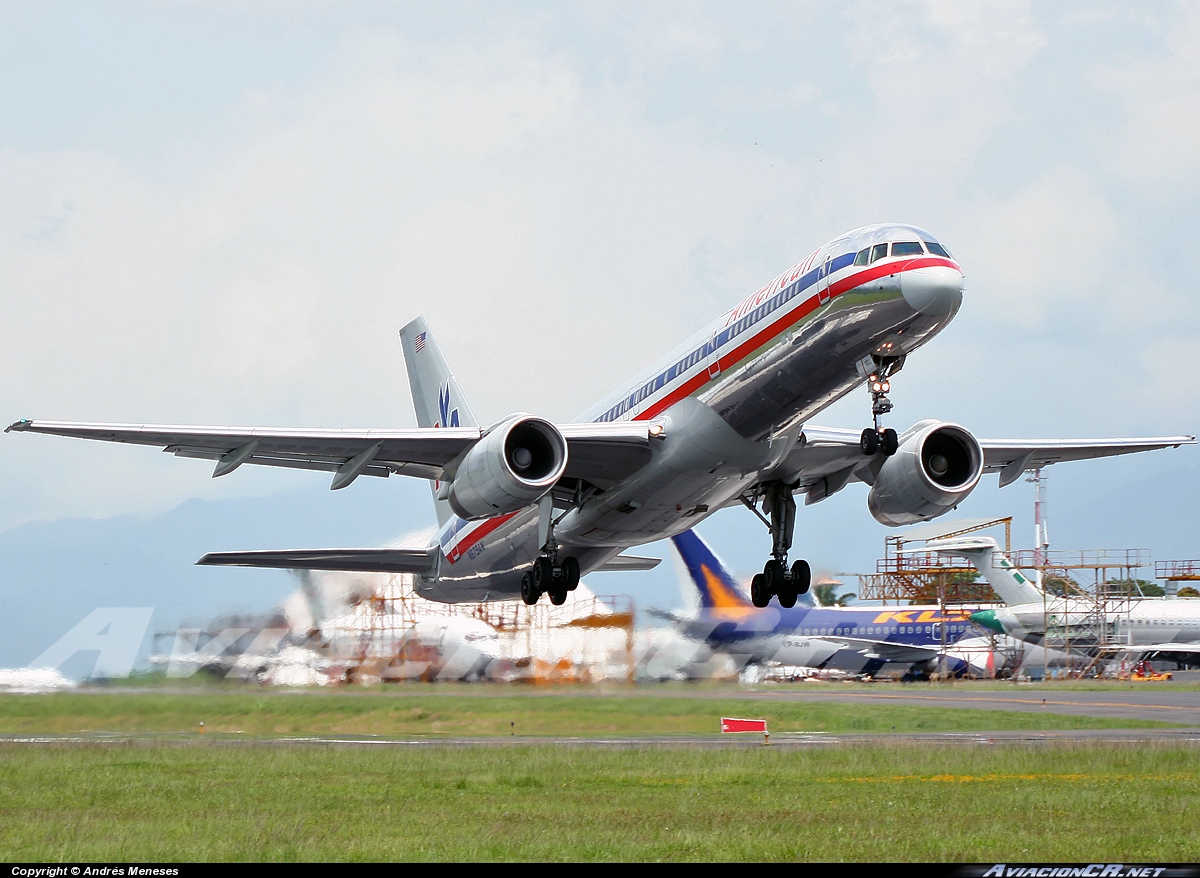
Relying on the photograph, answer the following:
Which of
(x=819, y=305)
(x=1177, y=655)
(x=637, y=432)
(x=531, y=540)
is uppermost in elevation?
(x=819, y=305)

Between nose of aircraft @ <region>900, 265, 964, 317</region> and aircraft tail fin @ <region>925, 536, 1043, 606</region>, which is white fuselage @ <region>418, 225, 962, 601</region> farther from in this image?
aircraft tail fin @ <region>925, 536, 1043, 606</region>

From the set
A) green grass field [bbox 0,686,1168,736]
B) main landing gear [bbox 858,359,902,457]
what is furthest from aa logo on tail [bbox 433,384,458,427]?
main landing gear [bbox 858,359,902,457]

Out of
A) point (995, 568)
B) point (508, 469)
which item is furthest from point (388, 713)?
point (995, 568)

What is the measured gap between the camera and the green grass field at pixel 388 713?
33.7 m

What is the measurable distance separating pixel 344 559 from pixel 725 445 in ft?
40.6

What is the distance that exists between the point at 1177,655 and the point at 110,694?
216ft

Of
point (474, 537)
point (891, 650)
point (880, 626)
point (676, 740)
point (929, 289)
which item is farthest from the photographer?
point (880, 626)

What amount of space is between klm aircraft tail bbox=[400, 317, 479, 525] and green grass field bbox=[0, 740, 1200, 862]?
9.31 metres

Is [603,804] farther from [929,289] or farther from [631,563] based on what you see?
[631,563]

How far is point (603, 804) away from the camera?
63.1 feet

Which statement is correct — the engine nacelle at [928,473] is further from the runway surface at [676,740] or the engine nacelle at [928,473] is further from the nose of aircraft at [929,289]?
the nose of aircraft at [929,289]

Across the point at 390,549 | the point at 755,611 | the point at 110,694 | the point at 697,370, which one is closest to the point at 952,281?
the point at 697,370
